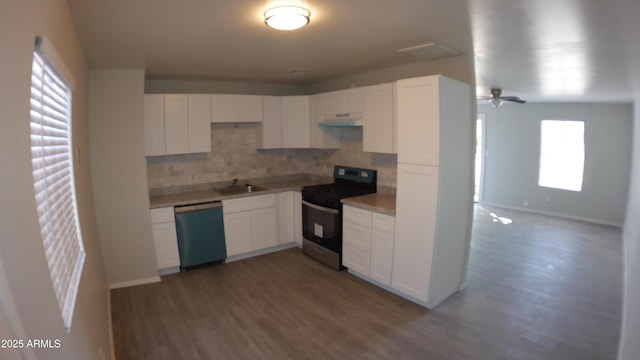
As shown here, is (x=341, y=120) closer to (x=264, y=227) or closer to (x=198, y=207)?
(x=264, y=227)

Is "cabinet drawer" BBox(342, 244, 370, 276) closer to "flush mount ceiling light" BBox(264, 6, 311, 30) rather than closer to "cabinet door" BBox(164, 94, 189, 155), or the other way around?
"cabinet door" BBox(164, 94, 189, 155)

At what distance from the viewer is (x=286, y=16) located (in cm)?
202

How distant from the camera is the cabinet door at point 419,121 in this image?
10.1 ft

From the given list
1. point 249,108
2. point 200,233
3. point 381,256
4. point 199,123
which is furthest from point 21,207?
point 249,108

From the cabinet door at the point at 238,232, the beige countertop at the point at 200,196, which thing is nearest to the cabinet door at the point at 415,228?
the beige countertop at the point at 200,196

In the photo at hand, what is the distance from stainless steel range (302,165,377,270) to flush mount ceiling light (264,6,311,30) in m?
2.36

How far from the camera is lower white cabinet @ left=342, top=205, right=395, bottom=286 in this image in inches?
142

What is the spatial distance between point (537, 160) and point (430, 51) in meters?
5.98

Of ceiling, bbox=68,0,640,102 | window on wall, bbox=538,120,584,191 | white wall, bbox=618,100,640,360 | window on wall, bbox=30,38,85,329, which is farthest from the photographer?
window on wall, bbox=538,120,584,191

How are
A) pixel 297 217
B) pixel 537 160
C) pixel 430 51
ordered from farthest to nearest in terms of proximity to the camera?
1. pixel 537 160
2. pixel 297 217
3. pixel 430 51

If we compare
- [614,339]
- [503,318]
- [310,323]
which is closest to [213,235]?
[310,323]

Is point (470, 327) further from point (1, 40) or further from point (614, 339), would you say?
point (1, 40)

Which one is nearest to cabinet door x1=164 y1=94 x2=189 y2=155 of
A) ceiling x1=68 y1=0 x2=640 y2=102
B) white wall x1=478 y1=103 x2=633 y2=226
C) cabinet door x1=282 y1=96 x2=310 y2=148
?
ceiling x1=68 y1=0 x2=640 y2=102

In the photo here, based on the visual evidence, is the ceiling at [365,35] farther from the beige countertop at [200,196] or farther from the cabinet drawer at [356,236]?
the cabinet drawer at [356,236]
